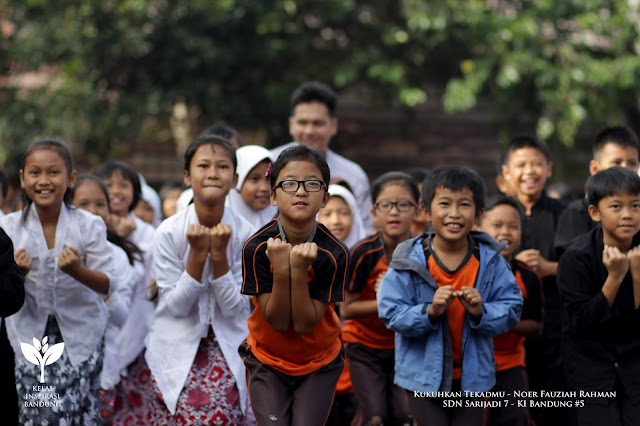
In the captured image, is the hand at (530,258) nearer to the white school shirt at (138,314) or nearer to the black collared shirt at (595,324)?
the black collared shirt at (595,324)

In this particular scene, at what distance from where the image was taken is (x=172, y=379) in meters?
4.02

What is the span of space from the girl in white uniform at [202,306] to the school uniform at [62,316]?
38 cm

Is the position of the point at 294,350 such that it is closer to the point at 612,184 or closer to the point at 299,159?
the point at 299,159

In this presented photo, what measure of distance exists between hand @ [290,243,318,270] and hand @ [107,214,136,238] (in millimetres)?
2492

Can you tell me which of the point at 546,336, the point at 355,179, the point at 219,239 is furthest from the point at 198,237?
the point at 546,336

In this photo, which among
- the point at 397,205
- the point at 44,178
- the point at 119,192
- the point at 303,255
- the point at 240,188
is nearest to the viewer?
the point at 303,255

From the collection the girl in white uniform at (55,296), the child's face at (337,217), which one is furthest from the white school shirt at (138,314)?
the child's face at (337,217)

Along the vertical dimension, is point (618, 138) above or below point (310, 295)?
above

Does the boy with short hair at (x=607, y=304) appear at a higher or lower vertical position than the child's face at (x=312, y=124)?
lower

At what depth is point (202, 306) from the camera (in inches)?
162

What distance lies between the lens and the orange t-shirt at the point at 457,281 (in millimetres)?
3867

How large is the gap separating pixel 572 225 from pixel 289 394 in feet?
7.30

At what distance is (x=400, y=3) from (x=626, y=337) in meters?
7.62

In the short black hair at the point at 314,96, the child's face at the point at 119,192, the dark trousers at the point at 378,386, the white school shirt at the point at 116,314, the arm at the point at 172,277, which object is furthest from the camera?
the short black hair at the point at 314,96
